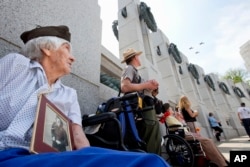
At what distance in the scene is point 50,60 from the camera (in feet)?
3.67

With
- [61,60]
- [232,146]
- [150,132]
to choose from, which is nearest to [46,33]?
[61,60]

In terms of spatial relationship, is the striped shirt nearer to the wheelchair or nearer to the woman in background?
the wheelchair

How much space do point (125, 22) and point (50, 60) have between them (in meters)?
6.33

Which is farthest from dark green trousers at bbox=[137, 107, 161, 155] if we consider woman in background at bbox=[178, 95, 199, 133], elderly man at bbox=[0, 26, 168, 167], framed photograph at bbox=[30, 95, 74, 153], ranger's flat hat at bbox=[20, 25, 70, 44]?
woman in background at bbox=[178, 95, 199, 133]

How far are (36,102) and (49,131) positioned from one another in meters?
0.16

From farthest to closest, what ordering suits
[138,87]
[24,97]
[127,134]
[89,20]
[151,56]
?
[151,56] → [89,20] → [138,87] → [127,134] → [24,97]

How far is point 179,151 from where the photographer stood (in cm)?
294

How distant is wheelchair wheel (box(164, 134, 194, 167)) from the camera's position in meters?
2.71

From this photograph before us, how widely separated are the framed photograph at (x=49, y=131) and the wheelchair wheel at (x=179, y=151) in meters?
2.28

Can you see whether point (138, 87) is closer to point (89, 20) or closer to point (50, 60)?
point (50, 60)

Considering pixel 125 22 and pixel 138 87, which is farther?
pixel 125 22

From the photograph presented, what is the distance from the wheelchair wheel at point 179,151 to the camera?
2.71 m

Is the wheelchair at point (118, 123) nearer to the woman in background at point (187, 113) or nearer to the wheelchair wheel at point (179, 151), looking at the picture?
the wheelchair wheel at point (179, 151)

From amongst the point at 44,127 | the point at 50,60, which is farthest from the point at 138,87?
the point at 44,127
